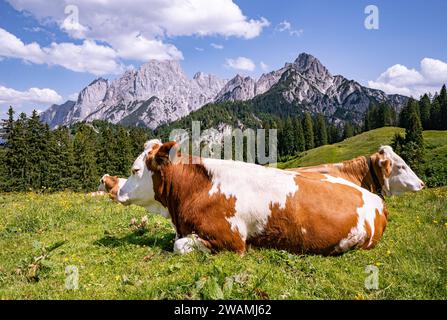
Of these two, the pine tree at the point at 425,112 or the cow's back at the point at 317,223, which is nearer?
the cow's back at the point at 317,223

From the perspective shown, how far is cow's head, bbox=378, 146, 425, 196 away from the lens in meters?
11.1

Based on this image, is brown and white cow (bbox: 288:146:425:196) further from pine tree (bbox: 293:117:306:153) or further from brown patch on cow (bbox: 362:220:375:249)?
pine tree (bbox: 293:117:306:153)

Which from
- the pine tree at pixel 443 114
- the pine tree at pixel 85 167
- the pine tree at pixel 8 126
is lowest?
the pine tree at pixel 85 167

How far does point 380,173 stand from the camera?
36.2ft

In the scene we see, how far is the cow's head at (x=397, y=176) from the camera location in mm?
11125

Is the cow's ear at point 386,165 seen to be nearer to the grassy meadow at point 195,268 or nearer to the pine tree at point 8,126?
the grassy meadow at point 195,268

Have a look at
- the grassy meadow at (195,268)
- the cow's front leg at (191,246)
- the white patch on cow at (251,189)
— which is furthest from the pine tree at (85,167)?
the cow's front leg at (191,246)

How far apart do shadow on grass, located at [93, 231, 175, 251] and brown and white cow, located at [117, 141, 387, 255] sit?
0.63 meters


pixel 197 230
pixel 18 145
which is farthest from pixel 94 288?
pixel 18 145

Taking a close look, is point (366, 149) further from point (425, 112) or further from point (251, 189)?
point (251, 189)

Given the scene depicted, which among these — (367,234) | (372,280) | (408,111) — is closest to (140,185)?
(367,234)

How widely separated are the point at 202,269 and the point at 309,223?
222cm

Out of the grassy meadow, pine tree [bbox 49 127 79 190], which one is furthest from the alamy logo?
pine tree [bbox 49 127 79 190]
